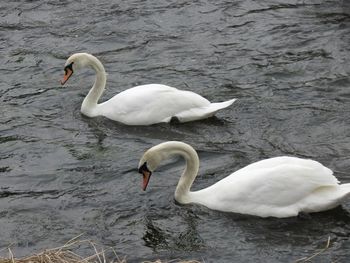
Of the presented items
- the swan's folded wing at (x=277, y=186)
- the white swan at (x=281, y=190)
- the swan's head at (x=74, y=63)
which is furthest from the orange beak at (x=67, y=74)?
the swan's folded wing at (x=277, y=186)

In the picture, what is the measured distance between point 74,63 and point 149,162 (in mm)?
3877

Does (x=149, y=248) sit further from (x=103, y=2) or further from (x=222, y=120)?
(x=103, y=2)

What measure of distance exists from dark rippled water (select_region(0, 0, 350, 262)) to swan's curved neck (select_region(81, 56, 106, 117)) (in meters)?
0.21

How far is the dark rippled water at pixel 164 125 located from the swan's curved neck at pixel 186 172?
0.14m

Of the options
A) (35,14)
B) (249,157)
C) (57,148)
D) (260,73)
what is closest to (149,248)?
(249,157)

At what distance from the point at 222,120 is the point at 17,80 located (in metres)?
3.68

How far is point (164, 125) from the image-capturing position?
42.3 ft

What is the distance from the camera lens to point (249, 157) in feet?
37.5

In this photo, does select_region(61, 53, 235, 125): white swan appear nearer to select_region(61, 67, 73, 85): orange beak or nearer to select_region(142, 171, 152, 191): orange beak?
select_region(61, 67, 73, 85): orange beak

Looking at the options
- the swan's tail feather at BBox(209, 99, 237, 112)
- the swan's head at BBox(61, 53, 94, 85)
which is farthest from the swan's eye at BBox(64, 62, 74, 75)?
the swan's tail feather at BBox(209, 99, 237, 112)

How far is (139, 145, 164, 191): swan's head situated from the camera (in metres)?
10.3

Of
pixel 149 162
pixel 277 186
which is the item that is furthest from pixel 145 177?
pixel 277 186

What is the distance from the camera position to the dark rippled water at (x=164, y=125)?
32.3 feet

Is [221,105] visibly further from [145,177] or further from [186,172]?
[145,177]
